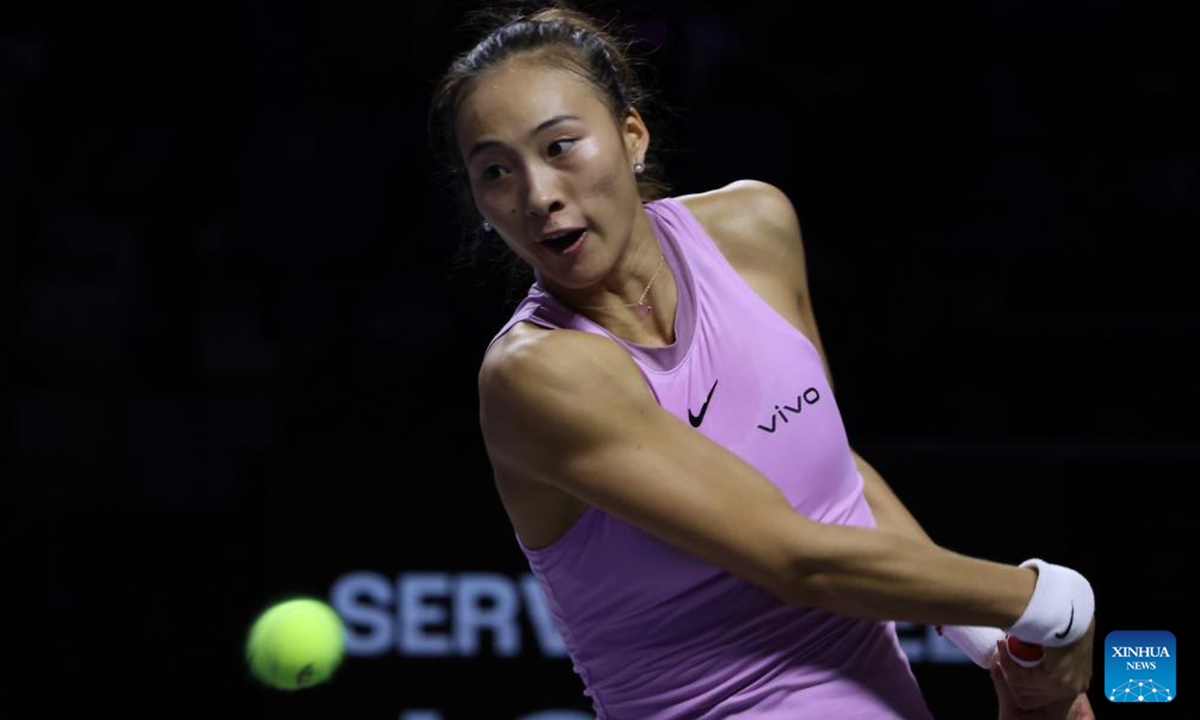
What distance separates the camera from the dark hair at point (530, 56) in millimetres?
1971

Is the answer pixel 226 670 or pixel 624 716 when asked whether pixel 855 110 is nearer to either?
pixel 226 670

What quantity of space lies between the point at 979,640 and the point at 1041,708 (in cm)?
13

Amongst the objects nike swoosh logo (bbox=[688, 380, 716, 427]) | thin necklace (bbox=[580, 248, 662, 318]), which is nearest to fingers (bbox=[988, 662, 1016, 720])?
nike swoosh logo (bbox=[688, 380, 716, 427])

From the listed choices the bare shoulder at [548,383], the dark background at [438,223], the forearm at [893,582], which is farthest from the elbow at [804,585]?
the dark background at [438,223]

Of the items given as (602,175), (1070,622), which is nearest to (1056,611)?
(1070,622)

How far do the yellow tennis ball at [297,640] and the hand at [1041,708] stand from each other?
69.8 inches

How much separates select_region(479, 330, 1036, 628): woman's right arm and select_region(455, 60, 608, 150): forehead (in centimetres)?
26

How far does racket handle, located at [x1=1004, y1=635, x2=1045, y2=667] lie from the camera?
182cm

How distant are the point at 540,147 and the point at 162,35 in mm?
3196

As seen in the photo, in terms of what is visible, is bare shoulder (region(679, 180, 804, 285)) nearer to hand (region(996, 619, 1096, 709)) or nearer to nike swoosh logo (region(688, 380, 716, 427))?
nike swoosh logo (region(688, 380, 716, 427))

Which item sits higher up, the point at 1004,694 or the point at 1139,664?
the point at 1004,694

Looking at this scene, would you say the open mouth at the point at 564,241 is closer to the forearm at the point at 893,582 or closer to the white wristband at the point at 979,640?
the forearm at the point at 893,582

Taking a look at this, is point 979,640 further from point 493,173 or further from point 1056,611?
point 493,173

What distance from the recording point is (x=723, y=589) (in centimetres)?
183
